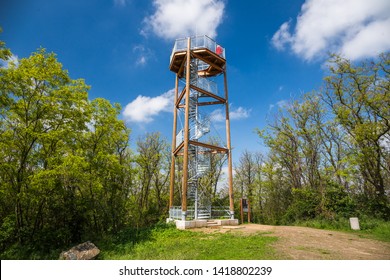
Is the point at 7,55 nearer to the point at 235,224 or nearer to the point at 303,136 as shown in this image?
the point at 235,224

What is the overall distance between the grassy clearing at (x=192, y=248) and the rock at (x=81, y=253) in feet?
1.48

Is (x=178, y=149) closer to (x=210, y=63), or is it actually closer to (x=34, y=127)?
(x=210, y=63)

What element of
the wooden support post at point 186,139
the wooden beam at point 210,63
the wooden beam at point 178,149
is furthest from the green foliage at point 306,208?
the wooden beam at point 210,63

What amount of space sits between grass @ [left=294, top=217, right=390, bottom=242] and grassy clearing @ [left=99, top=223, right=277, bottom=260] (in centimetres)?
651

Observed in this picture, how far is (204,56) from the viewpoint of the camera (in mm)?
18188

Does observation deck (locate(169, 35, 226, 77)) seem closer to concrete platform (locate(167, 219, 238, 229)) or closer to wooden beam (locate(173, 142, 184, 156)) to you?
wooden beam (locate(173, 142, 184, 156))

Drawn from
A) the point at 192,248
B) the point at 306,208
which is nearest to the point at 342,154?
the point at 306,208

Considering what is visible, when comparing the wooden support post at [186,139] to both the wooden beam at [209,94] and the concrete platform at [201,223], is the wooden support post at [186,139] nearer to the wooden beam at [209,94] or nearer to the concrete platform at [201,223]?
the concrete platform at [201,223]

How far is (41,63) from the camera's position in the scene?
12.4m

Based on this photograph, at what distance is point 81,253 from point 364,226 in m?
16.0

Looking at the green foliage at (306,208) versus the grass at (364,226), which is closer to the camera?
the grass at (364,226)

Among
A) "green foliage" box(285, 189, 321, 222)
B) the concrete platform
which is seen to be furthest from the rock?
"green foliage" box(285, 189, 321, 222)

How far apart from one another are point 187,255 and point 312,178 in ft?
55.2

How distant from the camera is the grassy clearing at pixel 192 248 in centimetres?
738
